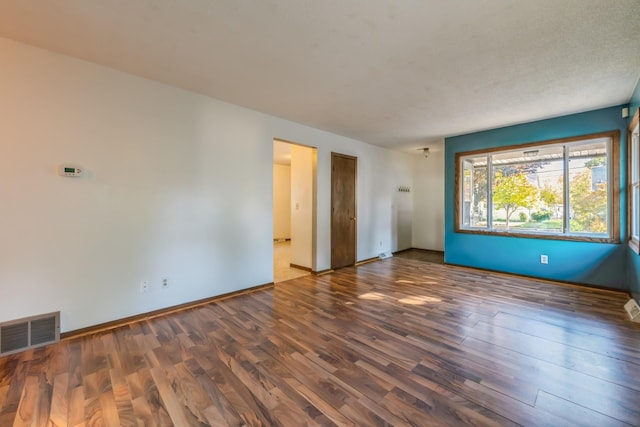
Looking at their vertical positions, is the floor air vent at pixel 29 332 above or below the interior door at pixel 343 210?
below

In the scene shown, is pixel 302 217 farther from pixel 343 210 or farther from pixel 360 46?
pixel 360 46

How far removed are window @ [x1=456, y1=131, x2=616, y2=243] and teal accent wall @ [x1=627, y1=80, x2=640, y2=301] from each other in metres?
0.38

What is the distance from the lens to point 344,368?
1974 millimetres

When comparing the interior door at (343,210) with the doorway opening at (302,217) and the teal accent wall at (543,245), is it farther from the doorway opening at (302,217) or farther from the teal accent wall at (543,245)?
the teal accent wall at (543,245)

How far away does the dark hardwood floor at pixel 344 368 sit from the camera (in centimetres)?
154

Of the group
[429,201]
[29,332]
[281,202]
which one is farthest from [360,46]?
[281,202]

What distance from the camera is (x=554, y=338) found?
240 centimetres

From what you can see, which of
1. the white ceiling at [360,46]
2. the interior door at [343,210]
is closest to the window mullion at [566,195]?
the white ceiling at [360,46]

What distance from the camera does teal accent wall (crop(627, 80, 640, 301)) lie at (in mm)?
3031

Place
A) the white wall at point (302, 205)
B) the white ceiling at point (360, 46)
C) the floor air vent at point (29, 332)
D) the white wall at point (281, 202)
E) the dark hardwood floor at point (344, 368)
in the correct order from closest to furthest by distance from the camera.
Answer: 1. the dark hardwood floor at point (344, 368)
2. the white ceiling at point (360, 46)
3. the floor air vent at point (29, 332)
4. the white wall at point (302, 205)
5. the white wall at point (281, 202)

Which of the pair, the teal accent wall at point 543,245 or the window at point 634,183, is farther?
the teal accent wall at point 543,245

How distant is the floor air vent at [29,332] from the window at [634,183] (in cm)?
604

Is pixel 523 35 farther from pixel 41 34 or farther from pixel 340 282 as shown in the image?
pixel 41 34

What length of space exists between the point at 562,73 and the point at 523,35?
1071 millimetres
